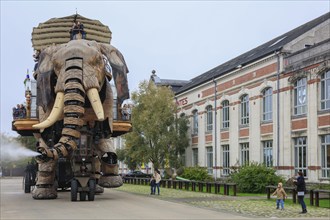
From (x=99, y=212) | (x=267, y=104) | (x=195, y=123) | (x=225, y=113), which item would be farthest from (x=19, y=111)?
(x=195, y=123)

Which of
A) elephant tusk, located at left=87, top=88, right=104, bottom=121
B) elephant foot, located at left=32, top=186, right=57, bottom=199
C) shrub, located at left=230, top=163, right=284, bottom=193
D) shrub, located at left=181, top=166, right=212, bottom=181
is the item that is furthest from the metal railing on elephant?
elephant tusk, located at left=87, top=88, right=104, bottom=121

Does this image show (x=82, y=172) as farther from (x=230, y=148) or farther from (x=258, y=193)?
(x=230, y=148)

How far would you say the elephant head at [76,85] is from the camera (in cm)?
2059

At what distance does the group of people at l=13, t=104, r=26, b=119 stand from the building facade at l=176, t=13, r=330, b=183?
1664 cm

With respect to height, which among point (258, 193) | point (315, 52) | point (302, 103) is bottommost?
point (258, 193)

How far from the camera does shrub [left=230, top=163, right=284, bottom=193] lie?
32.2m

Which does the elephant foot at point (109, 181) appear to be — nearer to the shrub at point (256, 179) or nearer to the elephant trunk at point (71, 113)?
the elephant trunk at point (71, 113)

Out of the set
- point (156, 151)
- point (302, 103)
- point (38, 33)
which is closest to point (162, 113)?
point (156, 151)

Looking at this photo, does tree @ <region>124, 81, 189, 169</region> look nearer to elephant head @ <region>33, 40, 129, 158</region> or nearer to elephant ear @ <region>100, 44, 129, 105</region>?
elephant ear @ <region>100, 44, 129, 105</region>

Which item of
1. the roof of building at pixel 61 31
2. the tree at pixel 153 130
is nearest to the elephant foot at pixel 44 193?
the roof of building at pixel 61 31

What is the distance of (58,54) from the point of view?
73.5ft

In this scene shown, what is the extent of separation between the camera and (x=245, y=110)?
4156 centimetres

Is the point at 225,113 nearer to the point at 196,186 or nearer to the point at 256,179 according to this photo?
the point at 196,186

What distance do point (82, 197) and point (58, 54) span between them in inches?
238
